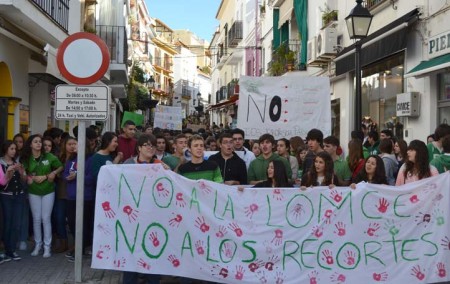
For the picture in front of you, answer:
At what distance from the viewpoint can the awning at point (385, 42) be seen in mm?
11398

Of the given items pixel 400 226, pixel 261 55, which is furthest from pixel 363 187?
pixel 261 55

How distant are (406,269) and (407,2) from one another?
766 cm

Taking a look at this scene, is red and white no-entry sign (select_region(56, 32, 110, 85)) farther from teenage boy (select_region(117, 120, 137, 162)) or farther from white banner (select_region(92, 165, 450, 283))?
teenage boy (select_region(117, 120, 137, 162))

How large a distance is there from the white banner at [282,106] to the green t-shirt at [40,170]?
304cm

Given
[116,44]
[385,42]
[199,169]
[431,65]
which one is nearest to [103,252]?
[199,169]

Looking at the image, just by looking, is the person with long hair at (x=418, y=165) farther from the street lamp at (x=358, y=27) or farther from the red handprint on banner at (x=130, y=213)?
the street lamp at (x=358, y=27)

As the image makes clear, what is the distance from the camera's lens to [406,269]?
5.98 m

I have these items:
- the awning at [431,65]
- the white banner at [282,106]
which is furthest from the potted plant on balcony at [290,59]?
the white banner at [282,106]

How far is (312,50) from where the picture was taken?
1838 cm

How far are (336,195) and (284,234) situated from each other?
0.67 meters

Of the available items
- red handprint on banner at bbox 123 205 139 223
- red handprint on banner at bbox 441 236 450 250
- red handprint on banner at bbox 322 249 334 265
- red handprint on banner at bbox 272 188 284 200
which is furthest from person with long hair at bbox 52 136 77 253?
red handprint on banner at bbox 441 236 450 250

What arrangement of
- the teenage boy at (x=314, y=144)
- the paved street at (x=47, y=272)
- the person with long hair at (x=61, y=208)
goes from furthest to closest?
the person with long hair at (x=61, y=208), the teenage boy at (x=314, y=144), the paved street at (x=47, y=272)

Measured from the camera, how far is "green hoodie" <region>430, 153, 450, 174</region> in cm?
675

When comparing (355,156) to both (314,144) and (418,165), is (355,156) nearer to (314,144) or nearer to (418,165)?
(314,144)
